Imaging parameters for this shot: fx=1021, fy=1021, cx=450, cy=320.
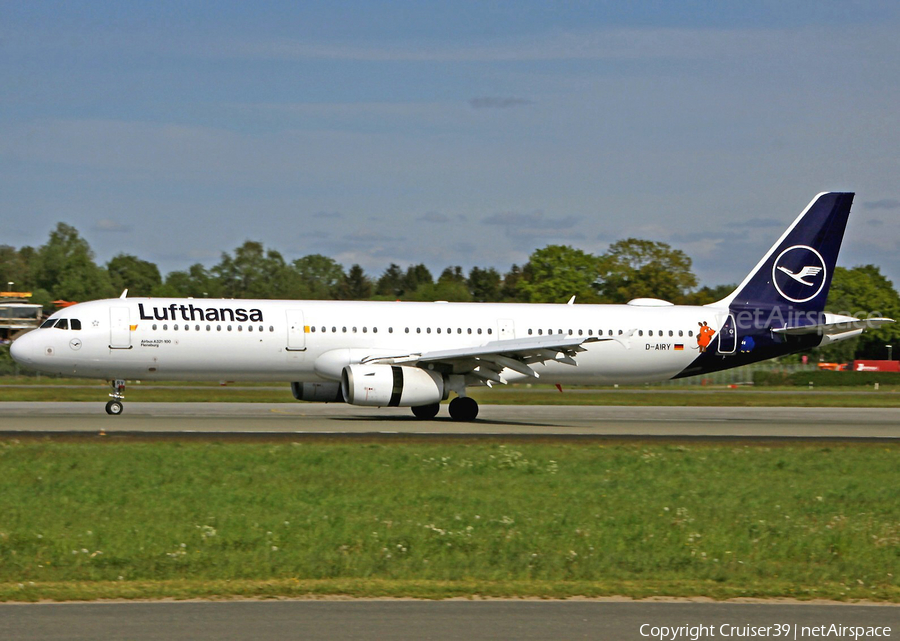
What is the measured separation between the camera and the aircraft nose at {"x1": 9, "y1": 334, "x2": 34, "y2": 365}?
29516mm

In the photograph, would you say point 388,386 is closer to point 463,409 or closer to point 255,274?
point 463,409

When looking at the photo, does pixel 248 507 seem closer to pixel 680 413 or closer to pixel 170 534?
pixel 170 534

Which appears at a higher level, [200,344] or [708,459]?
[200,344]

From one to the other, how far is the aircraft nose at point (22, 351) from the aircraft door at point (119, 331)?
7.45 ft

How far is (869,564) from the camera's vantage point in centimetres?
1179

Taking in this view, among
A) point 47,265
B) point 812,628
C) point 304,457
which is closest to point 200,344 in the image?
point 304,457

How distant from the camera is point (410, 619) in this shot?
8.92 m

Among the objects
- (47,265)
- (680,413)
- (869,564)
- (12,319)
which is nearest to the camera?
(869,564)

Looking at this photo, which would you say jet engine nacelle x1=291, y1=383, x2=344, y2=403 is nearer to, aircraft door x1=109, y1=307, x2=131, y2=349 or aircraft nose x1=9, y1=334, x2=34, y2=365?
aircraft door x1=109, y1=307, x2=131, y2=349

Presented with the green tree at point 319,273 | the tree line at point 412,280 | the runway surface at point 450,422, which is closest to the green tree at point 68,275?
the tree line at point 412,280

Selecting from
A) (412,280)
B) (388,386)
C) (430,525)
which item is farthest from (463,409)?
(412,280)

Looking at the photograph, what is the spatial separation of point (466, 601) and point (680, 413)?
29.1 metres

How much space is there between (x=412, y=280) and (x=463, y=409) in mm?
144952

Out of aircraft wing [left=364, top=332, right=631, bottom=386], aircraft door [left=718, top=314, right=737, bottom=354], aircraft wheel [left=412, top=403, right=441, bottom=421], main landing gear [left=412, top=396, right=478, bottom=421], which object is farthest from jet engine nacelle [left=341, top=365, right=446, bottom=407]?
aircraft door [left=718, top=314, right=737, bottom=354]
